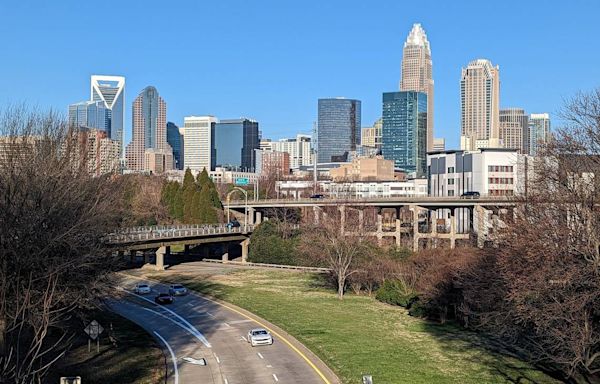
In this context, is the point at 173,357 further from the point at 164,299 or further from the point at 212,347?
the point at 164,299

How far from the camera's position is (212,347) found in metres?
37.9

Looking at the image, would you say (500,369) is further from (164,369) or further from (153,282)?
(153,282)

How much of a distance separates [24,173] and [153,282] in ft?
132

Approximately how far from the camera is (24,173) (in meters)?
30.3

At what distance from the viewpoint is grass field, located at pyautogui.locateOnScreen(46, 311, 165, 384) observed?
29516 millimetres

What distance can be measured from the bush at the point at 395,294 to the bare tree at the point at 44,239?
25956 millimetres

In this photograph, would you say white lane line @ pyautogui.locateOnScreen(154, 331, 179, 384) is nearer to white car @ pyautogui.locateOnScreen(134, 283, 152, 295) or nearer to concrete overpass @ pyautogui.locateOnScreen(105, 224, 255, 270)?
white car @ pyautogui.locateOnScreen(134, 283, 152, 295)

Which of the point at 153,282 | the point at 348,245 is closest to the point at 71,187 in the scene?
the point at 348,245

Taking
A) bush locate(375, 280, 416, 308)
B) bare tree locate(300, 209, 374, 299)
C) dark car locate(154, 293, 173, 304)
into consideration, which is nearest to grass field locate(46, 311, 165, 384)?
dark car locate(154, 293, 173, 304)

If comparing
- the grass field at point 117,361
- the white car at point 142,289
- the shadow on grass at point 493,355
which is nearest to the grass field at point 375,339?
the shadow on grass at point 493,355

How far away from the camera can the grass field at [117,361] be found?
2952 centimetres

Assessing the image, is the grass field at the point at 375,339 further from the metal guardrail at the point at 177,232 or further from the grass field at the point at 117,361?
the metal guardrail at the point at 177,232

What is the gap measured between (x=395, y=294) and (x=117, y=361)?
29.1m

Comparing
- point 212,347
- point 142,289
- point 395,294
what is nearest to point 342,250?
point 395,294
